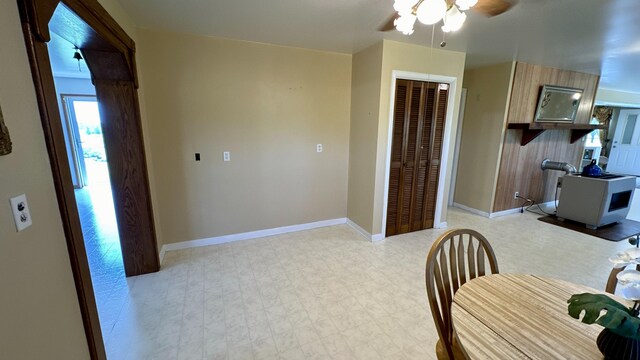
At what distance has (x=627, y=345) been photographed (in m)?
0.73

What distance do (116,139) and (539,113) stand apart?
217 inches

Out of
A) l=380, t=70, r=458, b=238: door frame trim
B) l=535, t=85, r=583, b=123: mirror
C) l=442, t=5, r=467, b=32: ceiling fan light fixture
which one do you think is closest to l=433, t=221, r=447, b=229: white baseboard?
l=380, t=70, r=458, b=238: door frame trim

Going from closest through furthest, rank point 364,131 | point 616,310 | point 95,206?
point 616,310 → point 364,131 → point 95,206

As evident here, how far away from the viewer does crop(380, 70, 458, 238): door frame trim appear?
2.93 meters

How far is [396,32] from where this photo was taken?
2.54 m

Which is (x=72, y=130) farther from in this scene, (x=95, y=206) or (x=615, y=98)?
(x=615, y=98)

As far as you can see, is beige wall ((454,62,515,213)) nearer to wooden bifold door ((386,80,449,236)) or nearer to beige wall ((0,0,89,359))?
wooden bifold door ((386,80,449,236))

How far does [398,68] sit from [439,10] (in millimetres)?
1732

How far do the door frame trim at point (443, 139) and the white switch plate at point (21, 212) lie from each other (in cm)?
287

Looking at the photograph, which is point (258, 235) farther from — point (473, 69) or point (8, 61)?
point (473, 69)

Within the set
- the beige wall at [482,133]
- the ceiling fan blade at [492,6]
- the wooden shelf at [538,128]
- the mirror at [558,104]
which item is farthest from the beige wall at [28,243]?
the mirror at [558,104]

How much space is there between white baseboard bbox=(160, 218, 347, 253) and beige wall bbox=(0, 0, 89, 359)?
190cm

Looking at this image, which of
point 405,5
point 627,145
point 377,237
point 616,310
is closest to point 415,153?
point 377,237

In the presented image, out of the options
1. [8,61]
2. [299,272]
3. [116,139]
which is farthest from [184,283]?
[8,61]
